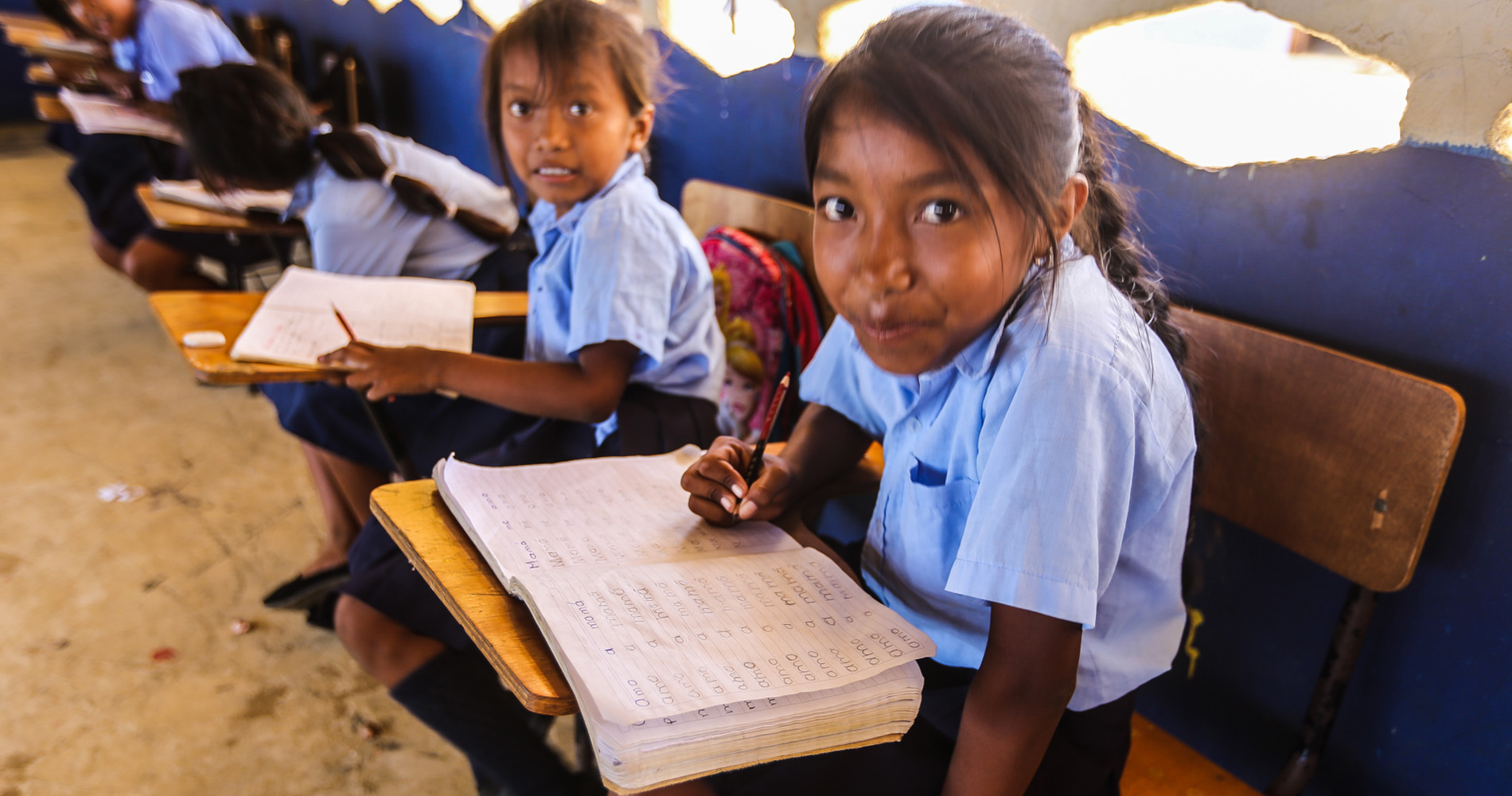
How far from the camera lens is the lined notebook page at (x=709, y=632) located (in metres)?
0.56

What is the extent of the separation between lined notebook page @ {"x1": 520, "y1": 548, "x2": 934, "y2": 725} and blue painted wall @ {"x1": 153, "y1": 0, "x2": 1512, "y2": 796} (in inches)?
27.1

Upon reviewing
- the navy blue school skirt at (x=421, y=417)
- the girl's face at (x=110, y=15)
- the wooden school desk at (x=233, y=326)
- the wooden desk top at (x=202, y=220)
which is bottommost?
the navy blue school skirt at (x=421, y=417)

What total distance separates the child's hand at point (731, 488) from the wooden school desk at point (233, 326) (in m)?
0.64

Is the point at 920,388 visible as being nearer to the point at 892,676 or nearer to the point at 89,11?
the point at 892,676

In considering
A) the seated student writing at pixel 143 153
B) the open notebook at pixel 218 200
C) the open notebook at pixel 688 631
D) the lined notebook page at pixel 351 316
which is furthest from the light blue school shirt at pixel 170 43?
the open notebook at pixel 688 631

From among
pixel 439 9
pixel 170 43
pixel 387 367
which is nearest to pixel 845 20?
pixel 387 367

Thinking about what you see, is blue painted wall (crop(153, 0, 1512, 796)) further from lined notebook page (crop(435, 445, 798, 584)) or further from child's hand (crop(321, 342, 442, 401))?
child's hand (crop(321, 342, 442, 401))

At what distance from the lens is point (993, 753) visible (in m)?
0.67

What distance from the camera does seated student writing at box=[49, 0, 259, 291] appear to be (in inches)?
108

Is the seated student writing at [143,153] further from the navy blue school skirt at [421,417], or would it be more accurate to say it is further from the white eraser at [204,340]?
the white eraser at [204,340]

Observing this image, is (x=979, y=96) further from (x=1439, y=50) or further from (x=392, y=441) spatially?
(x=392, y=441)

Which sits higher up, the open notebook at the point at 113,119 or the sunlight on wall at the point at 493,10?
the sunlight on wall at the point at 493,10

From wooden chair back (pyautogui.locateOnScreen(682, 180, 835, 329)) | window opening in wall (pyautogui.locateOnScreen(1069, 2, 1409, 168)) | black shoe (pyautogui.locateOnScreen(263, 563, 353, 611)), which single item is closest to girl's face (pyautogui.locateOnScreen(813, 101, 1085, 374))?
window opening in wall (pyautogui.locateOnScreen(1069, 2, 1409, 168))

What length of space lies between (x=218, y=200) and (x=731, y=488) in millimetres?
1983
